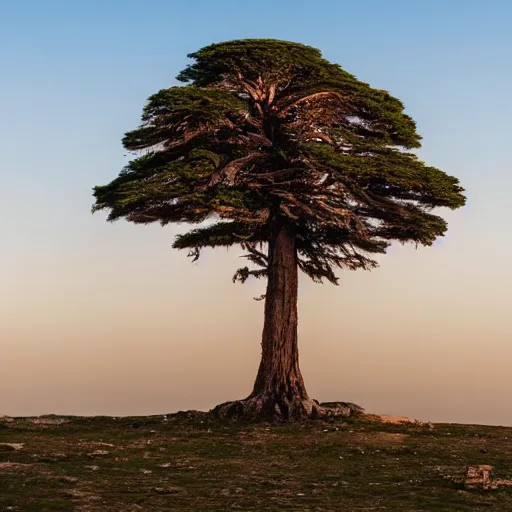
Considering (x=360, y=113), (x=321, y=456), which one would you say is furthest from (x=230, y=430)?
(x=360, y=113)

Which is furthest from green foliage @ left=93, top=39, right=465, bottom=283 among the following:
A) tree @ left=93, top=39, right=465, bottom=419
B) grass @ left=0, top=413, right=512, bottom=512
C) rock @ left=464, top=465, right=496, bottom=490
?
rock @ left=464, top=465, right=496, bottom=490

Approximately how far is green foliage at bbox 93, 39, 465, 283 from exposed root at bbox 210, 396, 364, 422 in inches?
203

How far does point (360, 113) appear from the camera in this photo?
29.5m

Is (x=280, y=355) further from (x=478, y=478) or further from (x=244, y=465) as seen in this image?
(x=478, y=478)

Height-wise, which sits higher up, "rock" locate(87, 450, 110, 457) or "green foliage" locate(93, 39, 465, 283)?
"green foliage" locate(93, 39, 465, 283)

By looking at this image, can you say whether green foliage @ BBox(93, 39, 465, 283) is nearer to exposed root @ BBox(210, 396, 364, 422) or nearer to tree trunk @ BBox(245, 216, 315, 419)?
tree trunk @ BBox(245, 216, 315, 419)

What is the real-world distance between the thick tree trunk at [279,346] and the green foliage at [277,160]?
1.03m

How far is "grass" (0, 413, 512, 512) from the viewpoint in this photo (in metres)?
15.3

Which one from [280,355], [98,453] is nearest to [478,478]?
[98,453]

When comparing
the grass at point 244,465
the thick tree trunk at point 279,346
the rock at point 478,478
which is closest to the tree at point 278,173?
the thick tree trunk at point 279,346

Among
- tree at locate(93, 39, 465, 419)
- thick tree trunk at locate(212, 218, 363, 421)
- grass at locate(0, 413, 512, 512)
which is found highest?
tree at locate(93, 39, 465, 419)

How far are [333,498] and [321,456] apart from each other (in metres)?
5.20

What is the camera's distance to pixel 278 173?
→ 27.0 m

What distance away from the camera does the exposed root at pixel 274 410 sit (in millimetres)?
27422
